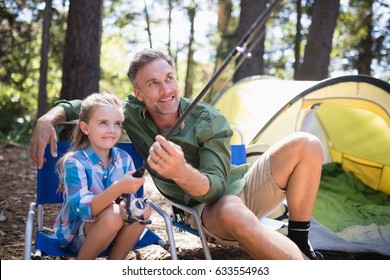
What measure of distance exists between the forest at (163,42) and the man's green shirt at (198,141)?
256 mm

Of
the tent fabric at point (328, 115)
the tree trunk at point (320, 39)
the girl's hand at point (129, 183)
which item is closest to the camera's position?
the girl's hand at point (129, 183)

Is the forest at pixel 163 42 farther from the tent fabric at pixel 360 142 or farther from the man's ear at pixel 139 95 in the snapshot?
the tent fabric at pixel 360 142

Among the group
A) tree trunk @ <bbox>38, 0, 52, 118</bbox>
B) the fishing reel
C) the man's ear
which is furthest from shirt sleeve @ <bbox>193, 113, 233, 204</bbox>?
tree trunk @ <bbox>38, 0, 52, 118</bbox>

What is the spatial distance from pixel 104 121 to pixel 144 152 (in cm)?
46

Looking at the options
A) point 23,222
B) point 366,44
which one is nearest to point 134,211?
point 23,222

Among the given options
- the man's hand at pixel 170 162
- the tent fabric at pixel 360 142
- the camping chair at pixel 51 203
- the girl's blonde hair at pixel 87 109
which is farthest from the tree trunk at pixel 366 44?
the man's hand at pixel 170 162

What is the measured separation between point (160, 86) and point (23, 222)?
180 cm

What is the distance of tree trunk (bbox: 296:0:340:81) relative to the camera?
6.95m

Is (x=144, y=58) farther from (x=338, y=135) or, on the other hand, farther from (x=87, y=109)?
(x=338, y=135)

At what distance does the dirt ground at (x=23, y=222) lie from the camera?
304 centimetres

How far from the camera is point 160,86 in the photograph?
7.80 feet

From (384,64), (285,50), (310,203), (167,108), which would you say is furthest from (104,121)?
(285,50)
